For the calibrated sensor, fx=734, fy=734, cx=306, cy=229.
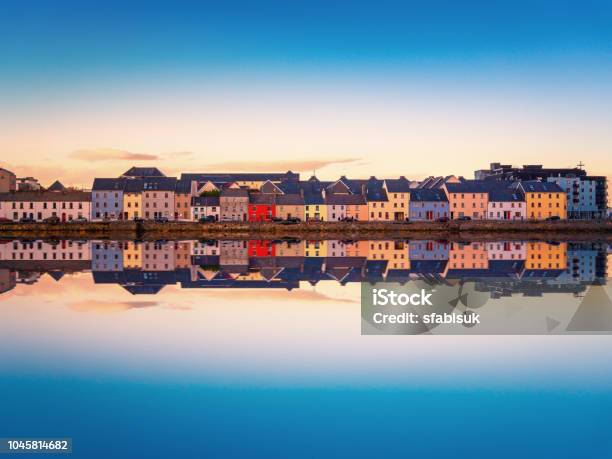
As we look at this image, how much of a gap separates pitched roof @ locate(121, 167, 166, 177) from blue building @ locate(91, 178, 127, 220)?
36.9 feet

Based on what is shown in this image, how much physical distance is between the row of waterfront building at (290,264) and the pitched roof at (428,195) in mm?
32797

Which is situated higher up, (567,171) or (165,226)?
(567,171)

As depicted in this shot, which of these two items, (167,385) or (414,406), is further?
(167,385)

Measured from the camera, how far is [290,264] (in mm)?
33938

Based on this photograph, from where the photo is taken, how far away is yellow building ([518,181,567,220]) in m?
82.2

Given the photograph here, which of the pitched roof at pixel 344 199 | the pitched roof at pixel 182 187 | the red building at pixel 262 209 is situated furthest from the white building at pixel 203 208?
the pitched roof at pixel 344 199

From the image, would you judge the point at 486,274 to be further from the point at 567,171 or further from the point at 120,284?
the point at 567,171

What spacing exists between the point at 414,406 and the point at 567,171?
104254mm

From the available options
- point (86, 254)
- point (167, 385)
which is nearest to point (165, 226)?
point (86, 254)

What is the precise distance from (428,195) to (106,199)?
35531 millimetres

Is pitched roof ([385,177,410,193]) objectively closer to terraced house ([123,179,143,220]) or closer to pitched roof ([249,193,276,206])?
pitched roof ([249,193,276,206])

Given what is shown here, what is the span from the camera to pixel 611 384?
11727 millimetres

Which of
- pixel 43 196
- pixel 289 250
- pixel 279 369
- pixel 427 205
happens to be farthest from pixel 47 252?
pixel 427 205

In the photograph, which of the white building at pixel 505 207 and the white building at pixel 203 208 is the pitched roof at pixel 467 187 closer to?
the white building at pixel 505 207
